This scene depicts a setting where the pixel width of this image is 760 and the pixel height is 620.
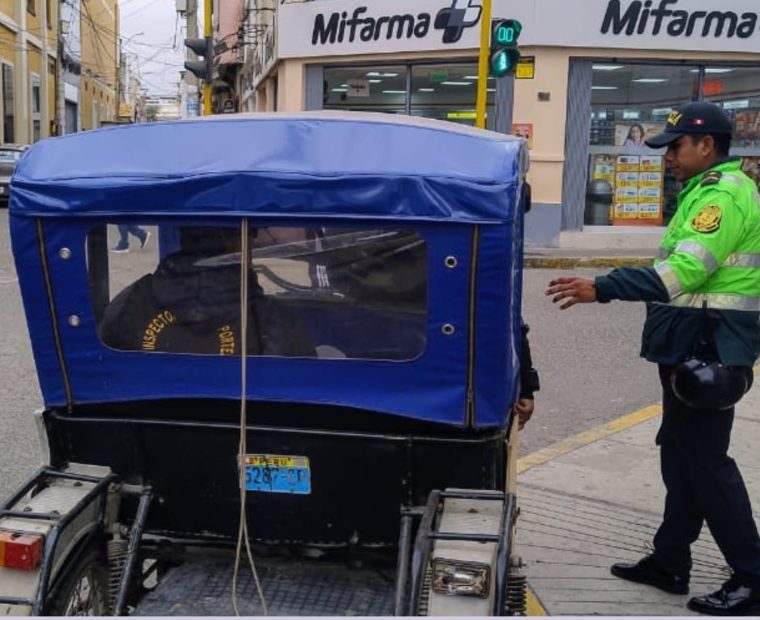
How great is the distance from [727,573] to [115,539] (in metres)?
2.62

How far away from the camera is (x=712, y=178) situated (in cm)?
340

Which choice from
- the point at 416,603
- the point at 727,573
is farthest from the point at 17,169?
the point at 727,573

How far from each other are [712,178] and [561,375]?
4.41m

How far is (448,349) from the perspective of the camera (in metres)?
2.77

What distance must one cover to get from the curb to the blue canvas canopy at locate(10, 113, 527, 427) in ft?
37.0

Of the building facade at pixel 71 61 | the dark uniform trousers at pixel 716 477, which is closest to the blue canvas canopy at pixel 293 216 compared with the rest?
the dark uniform trousers at pixel 716 477

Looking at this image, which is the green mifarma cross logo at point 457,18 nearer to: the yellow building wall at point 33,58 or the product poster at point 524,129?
the product poster at point 524,129

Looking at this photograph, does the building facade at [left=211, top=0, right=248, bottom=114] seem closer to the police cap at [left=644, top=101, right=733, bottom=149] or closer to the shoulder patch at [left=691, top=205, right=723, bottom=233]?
the police cap at [left=644, top=101, right=733, bottom=149]

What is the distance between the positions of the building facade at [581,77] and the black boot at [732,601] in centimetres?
1191

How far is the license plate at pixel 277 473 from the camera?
291 cm

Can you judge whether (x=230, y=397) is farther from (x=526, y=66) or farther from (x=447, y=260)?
(x=526, y=66)

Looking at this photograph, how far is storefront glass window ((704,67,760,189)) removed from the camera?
15758 millimetres

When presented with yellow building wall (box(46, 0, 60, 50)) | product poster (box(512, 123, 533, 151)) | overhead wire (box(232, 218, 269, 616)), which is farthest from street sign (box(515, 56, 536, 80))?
yellow building wall (box(46, 0, 60, 50))

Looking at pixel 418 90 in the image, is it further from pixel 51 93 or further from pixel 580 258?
pixel 51 93
